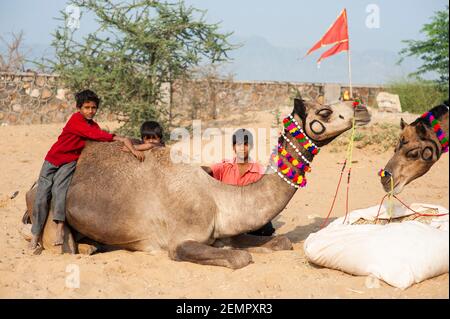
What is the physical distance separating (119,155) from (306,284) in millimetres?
2708

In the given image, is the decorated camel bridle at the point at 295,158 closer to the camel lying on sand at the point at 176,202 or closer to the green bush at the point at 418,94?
the camel lying on sand at the point at 176,202

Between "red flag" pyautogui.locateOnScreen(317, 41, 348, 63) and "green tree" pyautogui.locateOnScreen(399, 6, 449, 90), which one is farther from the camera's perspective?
"green tree" pyautogui.locateOnScreen(399, 6, 449, 90)

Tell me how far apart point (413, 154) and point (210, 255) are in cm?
223

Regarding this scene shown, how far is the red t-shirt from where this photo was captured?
691 centimetres

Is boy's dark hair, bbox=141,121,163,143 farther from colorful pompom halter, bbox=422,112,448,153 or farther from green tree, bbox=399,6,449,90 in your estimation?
green tree, bbox=399,6,449,90

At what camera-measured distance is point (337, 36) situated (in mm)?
8172

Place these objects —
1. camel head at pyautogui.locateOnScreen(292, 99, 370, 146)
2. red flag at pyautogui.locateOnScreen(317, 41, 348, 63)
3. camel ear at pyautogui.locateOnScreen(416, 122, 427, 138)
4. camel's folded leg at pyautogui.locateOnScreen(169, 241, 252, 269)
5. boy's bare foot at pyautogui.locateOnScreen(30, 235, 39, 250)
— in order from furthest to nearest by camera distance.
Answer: red flag at pyautogui.locateOnScreen(317, 41, 348, 63) → boy's bare foot at pyautogui.locateOnScreen(30, 235, 39, 250) → camel head at pyautogui.locateOnScreen(292, 99, 370, 146) → camel's folded leg at pyautogui.locateOnScreen(169, 241, 252, 269) → camel ear at pyautogui.locateOnScreen(416, 122, 427, 138)

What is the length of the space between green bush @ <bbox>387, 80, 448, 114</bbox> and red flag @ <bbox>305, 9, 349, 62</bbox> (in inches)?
505

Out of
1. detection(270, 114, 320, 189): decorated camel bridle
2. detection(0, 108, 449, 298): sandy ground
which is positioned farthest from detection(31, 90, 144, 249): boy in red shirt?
detection(270, 114, 320, 189): decorated camel bridle

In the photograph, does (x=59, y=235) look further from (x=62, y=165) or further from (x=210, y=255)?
(x=210, y=255)

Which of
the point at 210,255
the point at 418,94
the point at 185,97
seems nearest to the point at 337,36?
the point at 210,255

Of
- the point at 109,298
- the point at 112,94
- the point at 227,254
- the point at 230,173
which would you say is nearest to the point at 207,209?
the point at 227,254
